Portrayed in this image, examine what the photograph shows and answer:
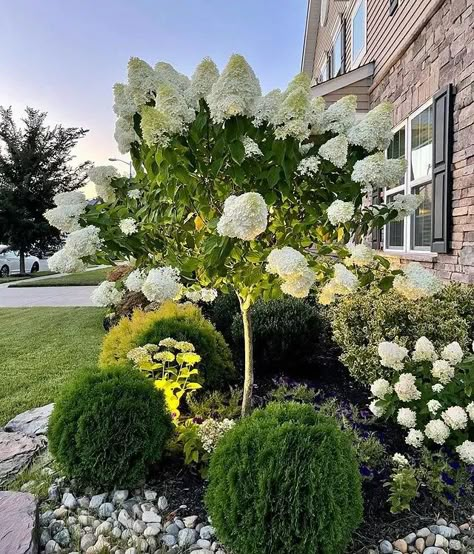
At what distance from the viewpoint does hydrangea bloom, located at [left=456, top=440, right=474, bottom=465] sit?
2.12 m

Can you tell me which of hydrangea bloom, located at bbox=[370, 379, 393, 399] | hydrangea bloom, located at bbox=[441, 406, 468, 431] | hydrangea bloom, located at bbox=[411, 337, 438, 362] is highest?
hydrangea bloom, located at bbox=[411, 337, 438, 362]

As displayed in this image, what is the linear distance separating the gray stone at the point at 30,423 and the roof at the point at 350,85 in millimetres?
5320

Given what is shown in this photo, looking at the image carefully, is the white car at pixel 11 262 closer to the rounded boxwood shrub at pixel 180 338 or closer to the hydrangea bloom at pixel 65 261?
the rounded boxwood shrub at pixel 180 338

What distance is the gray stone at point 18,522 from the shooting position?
180 cm

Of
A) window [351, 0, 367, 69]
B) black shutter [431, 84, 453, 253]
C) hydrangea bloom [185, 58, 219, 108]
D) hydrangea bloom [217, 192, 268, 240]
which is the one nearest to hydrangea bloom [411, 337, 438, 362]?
hydrangea bloom [217, 192, 268, 240]

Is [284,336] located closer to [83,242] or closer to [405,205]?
[405,205]

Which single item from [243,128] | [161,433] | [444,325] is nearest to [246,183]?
[243,128]

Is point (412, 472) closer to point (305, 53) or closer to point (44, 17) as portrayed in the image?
point (44, 17)

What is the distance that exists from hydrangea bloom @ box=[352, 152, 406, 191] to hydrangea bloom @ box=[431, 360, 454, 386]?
40.5 inches

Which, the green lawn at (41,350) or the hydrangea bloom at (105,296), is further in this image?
the green lawn at (41,350)

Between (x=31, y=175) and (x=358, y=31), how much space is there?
14307 millimetres

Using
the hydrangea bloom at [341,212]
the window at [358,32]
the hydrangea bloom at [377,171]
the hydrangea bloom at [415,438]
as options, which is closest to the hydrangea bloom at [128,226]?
the hydrangea bloom at [341,212]

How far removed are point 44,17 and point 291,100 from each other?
23.6ft

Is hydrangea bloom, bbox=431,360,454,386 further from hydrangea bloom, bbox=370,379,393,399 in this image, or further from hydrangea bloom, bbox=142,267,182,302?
hydrangea bloom, bbox=142,267,182,302
